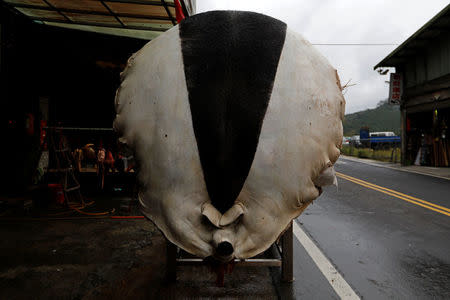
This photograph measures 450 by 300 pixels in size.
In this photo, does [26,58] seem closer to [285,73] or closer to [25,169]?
[25,169]

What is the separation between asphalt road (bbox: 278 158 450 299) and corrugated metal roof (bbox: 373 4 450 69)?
804cm

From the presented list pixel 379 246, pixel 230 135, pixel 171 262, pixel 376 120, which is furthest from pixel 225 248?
pixel 376 120

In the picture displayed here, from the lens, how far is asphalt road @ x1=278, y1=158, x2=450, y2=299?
2699 millimetres

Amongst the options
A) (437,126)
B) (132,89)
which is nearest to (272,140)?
(132,89)

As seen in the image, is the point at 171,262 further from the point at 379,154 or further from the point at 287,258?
the point at 379,154

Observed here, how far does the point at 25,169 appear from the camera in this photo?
632 cm

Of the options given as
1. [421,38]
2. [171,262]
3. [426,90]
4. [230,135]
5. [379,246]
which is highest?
[421,38]

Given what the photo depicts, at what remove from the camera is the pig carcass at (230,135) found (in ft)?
3.18

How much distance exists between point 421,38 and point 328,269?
1385 centimetres

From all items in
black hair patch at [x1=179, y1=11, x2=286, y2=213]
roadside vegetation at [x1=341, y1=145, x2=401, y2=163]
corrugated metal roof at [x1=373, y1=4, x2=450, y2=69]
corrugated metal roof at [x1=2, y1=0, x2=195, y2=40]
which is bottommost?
roadside vegetation at [x1=341, y1=145, x2=401, y2=163]

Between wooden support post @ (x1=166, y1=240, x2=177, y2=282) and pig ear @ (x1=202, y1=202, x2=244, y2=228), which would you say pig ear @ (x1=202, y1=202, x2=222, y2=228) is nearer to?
pig ear @ (x1=202, y1=202, x2=244, y2=228)

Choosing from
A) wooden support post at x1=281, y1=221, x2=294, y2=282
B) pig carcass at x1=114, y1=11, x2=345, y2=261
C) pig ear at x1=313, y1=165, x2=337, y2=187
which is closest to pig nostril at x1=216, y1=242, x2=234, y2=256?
pig carcass at x1=114, y1=11, x2=345, y2=261

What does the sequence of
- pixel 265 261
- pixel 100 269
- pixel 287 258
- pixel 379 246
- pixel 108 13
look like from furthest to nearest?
1. pixel 108 13
2. pixel 379 246
3. pixel 100 269
4. pixel 287 258
5. pixel 265 261

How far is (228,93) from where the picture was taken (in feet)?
3.28
